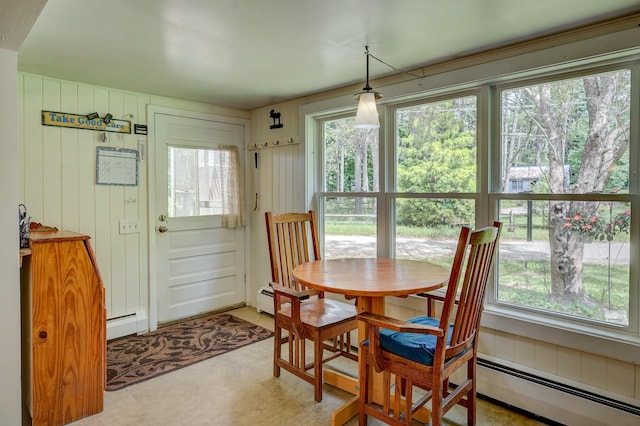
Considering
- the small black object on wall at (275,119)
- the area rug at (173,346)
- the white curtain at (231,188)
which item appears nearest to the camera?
the area rug at (173,346)

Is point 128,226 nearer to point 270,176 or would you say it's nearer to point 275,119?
point 270,176

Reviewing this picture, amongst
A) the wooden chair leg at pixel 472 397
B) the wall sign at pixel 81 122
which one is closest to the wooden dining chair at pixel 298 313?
the wooden chair leg at pixel 472 397

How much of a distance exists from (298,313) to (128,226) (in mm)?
1966

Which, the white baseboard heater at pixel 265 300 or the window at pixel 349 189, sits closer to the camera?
the window at pixel 349 189

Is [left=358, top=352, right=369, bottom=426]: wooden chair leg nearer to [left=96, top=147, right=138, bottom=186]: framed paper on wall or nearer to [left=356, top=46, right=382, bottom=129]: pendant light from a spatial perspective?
[left=356, top=46, right=382, bottom=129]: pendant light

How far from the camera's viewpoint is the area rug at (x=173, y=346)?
8.96 feet

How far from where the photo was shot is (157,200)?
359cm

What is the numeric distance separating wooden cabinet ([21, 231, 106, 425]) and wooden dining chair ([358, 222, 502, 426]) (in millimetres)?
1577

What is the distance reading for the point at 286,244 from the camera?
2.85 metres

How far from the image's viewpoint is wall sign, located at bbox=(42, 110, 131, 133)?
9.68ft

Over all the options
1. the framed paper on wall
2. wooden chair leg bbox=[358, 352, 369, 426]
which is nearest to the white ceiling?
the framed paper on wall

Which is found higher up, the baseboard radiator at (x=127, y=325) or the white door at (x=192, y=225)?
the white door at (x=192, y=225)

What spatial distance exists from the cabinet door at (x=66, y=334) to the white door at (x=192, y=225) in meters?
1.41

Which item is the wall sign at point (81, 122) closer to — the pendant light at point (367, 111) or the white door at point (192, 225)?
the white door at point (192, 225)
